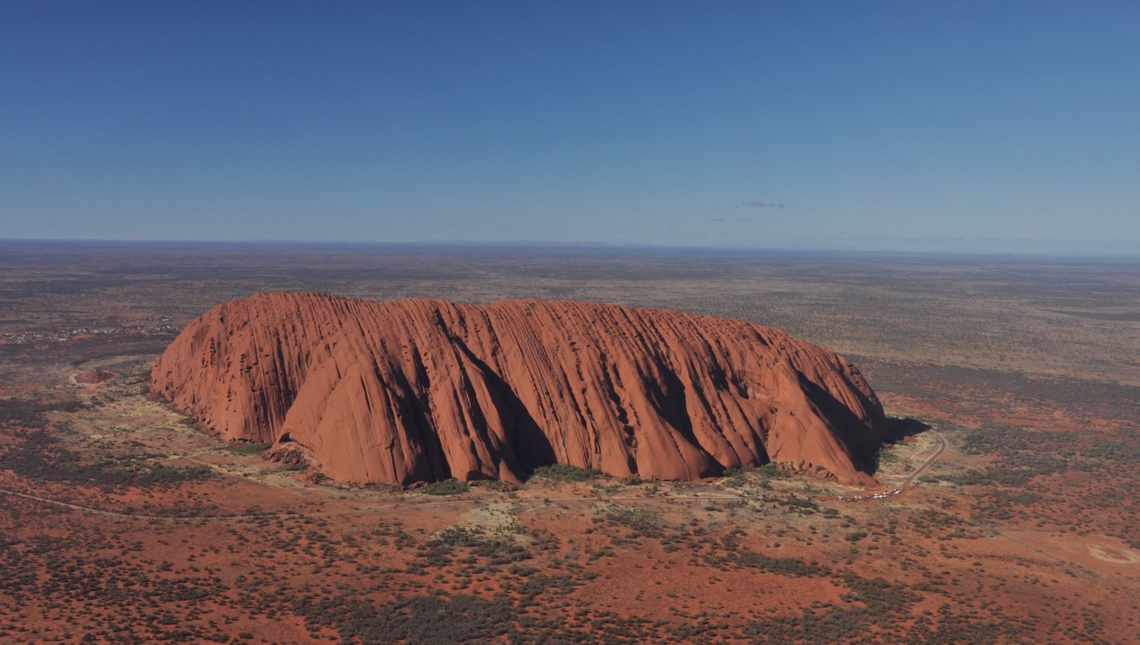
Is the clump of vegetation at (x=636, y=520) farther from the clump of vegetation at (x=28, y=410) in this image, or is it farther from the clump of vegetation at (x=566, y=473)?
the clump of vegetation at (x=28, y=410)

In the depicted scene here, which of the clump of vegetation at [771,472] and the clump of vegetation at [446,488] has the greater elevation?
the clump of vegetation at [446,488]

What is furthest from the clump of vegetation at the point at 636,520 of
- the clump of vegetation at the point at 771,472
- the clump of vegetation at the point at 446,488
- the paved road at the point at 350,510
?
the clump of vegetation at the point at 771,472

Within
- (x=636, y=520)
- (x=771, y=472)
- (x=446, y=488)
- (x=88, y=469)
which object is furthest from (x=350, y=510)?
(x=771, y=472)

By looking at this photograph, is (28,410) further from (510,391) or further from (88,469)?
(510,391)

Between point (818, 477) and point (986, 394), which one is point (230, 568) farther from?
point (986, 394)

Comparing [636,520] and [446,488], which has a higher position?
[446,488]

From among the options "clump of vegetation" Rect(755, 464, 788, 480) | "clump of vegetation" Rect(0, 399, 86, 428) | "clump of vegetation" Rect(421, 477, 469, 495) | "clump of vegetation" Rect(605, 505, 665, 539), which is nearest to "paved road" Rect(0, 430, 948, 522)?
"clump of vegetation" Rect(421, 477, 469, 495)

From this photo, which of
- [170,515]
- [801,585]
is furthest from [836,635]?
[170,515]
